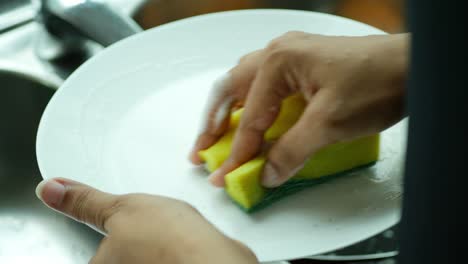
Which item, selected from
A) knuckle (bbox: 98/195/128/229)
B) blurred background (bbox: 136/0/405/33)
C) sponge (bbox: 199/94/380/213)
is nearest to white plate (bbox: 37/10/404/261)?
sponge (bbox: 199/94/380/213)

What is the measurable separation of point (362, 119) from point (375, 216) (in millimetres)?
98

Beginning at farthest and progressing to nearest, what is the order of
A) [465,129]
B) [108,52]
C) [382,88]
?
[108,52] < [382,88] < [465,129]

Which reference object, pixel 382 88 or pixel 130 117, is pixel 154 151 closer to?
pixel 130 117

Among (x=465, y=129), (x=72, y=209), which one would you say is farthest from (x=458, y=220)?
(x=72, y=209)

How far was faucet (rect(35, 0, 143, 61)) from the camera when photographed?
89 cm

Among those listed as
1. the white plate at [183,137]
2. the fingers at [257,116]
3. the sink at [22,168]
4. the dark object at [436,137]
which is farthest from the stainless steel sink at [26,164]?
the dark object at [436,137]

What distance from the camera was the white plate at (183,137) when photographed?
633mm

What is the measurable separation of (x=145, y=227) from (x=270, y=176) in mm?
164

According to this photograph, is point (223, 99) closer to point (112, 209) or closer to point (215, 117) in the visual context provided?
point (215, 117)

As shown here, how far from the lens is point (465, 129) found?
33 cm

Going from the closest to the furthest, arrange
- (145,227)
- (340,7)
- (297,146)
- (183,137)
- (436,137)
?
(436,137), (145,227), (297,146), (183,137), (340,7)

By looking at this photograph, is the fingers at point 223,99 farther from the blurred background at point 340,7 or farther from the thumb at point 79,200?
the blurred background at point 340,7

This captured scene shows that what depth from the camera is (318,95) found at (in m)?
0.62

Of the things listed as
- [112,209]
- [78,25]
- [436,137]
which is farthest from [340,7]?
[436,137]
